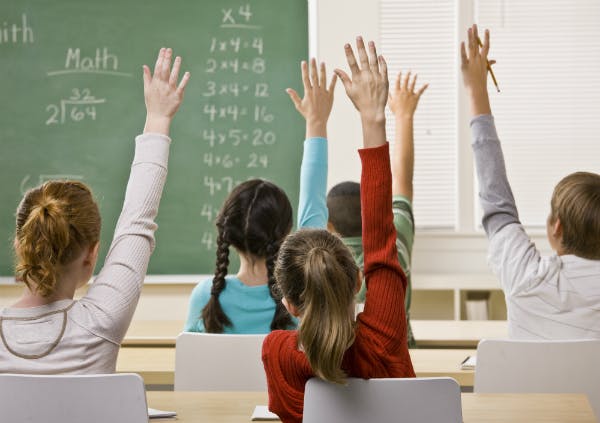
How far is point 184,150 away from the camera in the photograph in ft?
14.7

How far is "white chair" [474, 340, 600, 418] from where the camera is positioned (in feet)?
6.48

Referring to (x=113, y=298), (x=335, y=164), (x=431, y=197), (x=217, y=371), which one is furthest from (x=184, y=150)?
(x=113, y=298)

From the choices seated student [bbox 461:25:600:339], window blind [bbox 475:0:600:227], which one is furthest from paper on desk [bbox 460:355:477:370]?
window blind [bbox 475:0:600:227]

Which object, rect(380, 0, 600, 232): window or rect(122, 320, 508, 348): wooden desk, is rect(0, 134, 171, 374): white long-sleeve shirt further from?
rect(380, 0, 600, 232): window

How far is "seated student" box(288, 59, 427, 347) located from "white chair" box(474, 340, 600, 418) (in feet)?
1.37

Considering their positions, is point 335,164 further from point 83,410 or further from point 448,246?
point 83,410

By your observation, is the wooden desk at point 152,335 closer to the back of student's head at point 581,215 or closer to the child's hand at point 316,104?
the child's hand at point 316,104

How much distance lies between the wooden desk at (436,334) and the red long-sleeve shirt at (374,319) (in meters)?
1.62

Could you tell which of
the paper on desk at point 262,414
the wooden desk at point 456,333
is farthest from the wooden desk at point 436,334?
the paper on desk at point 262,414

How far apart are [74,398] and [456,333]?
6.68 feet

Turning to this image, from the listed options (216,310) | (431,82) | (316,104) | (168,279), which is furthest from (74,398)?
(431,82)

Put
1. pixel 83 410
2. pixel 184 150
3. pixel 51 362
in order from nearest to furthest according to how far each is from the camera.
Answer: pixel 83 410 → pixel 51 362 → pixel 184 150

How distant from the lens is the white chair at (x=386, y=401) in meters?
1.42

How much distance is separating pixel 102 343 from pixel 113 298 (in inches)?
3.5
